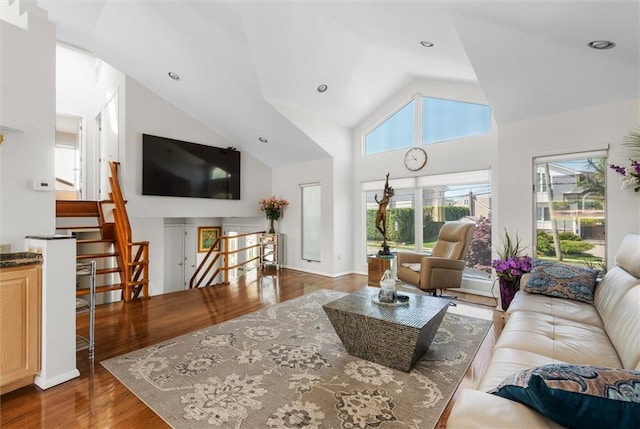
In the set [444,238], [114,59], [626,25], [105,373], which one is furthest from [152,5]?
[444,238]

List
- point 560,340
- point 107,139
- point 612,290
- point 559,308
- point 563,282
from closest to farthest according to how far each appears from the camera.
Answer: point 560,340 → point 612,290 → point 559,308 → point 563,282 → point 107,139

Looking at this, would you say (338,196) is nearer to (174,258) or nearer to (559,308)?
(559,308)

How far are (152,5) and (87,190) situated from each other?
5051 mm

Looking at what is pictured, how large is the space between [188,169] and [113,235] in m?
1.71

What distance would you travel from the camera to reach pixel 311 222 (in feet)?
21.2

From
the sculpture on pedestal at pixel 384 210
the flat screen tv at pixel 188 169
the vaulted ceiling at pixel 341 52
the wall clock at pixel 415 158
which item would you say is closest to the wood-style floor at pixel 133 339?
the sculpture on pedestal at pixel 384 210

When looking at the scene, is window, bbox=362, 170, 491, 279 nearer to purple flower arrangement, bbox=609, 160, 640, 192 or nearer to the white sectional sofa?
purple flower arrangement, bbox=609, 160, 640, 192

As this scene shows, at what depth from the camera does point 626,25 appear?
2260mm

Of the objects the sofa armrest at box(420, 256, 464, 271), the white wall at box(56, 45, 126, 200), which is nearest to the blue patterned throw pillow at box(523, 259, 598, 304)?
the sofa armrest at box(420, 256, 464, 271)

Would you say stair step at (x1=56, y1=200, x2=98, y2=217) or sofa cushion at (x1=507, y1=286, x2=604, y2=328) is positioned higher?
stair step at (x1=56, y1=200, x2=98, y2=217)

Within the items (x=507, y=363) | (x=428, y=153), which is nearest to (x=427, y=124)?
(x=428, y=153)

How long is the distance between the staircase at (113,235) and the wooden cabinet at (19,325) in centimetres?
200

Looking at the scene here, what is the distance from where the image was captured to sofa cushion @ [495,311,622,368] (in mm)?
1719

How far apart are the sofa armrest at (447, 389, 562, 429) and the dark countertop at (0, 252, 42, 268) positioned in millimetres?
2777
